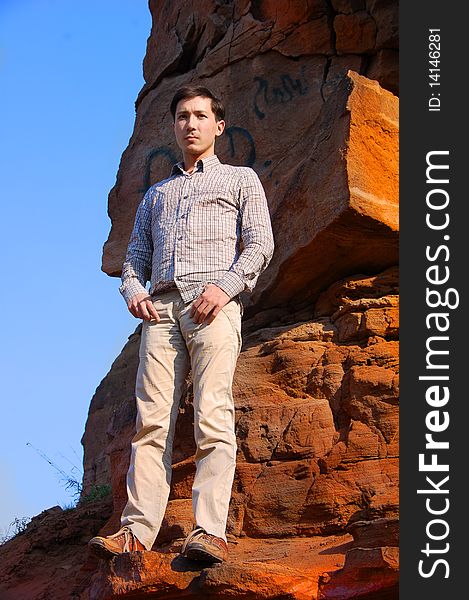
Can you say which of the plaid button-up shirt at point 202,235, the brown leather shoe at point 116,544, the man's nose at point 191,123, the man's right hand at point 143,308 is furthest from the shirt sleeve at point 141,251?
the brown leather shoe at point 116,544

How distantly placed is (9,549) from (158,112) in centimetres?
410

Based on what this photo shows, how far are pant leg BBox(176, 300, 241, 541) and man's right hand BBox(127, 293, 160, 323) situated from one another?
0.57 feet

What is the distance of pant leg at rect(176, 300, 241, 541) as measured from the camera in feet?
16.8

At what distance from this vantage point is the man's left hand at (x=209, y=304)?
5.46 m

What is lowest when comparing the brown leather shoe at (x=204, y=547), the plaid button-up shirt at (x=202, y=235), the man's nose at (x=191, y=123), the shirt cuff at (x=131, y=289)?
the brown leather shoe at (x=204, y=547)

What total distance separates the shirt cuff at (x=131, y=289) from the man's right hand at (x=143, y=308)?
0.03 metres

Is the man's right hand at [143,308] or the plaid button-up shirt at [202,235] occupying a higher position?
the plaid button-up shirt at [202,235]

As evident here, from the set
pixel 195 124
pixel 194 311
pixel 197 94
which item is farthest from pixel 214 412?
pixel 197 94

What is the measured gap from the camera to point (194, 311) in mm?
5504

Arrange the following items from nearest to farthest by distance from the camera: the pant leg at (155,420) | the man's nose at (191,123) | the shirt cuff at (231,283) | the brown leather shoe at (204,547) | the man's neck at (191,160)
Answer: the brown leather shoe at (204,547), the pant leg at (155,420), the shirt cuff at (231,283), the man's nose at (191,123), the man's neck at (191,160)

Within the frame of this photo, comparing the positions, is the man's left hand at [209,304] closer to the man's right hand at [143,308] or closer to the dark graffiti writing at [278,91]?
the man's right hand at [143,308]

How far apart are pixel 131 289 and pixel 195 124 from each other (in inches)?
39.3

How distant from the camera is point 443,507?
483 centimetres

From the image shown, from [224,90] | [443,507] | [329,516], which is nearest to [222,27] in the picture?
[224,90]
